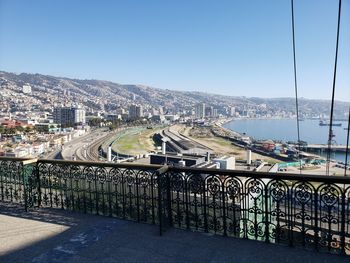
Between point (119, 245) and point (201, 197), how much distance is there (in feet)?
4.03

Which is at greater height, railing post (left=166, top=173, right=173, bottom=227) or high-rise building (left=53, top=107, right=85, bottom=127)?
high-rise building (left=53, top=107, right=85, bottom=127)

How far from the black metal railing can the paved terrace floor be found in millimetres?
191

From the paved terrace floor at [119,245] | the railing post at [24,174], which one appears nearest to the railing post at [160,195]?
the paved terrace floor at [119,245]

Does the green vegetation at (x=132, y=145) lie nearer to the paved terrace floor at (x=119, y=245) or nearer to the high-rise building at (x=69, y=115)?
the high-rise building at (x=69, y=115)

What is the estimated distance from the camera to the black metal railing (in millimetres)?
3385

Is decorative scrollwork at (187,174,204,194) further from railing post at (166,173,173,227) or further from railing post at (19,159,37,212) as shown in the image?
railing post at (19,159,37,212)

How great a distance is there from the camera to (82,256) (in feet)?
10.8

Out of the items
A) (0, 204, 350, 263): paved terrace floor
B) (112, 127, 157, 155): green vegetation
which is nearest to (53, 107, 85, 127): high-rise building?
(112, 127, 157, 155): green vegetation

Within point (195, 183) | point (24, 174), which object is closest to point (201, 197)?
point (195, 183)

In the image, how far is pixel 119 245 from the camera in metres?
3.59

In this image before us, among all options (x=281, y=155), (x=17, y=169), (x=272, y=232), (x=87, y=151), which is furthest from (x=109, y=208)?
(x=281, y=155)

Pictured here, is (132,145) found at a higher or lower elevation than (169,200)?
lower

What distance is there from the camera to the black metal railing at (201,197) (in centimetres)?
338

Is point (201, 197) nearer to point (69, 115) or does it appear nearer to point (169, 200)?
point (169, 200)
